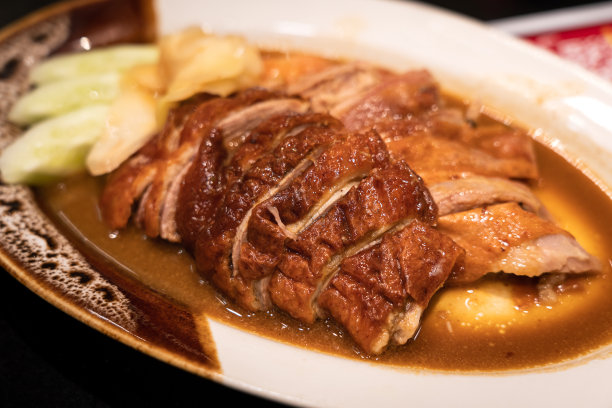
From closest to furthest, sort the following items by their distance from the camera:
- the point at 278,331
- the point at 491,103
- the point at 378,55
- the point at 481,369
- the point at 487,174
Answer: the point at 481,369
the point at 278,331
the point at 487,174
the point at 491,103
the point at 378,55

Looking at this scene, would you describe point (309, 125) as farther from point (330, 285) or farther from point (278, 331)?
point (278, 331)

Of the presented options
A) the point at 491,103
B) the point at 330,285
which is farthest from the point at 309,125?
the point at 491,103

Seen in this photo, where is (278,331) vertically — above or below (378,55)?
below

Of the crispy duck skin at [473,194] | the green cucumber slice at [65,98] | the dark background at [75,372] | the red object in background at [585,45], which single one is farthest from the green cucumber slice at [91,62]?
the red object in background at [585,45]

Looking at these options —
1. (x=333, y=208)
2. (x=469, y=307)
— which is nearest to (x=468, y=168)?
(x=469, y=307)

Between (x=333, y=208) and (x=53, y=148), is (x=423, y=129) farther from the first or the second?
(x=53, y=148)

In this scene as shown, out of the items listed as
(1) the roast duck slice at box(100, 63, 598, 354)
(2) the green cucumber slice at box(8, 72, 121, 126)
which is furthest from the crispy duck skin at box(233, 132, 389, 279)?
(2) the green cucumber slice at box(8, 72, 121, 126)
